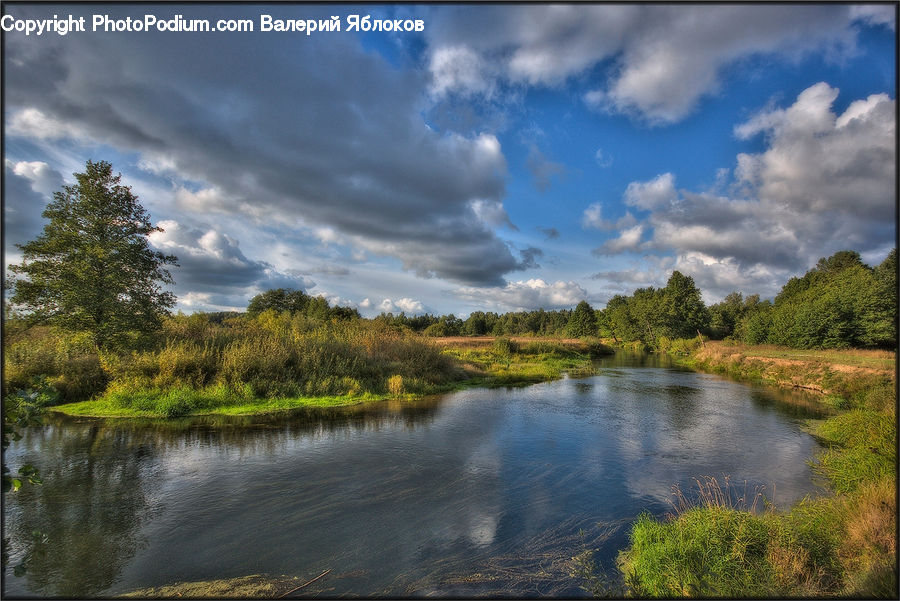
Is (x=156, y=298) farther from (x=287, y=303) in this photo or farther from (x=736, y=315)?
(x=736, y=315)

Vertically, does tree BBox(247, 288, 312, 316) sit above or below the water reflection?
above

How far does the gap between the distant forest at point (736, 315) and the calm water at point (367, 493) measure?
1246cm

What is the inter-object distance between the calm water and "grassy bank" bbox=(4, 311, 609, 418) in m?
2.25

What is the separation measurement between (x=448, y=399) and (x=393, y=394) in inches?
133

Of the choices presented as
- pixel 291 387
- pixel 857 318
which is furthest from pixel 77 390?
pixel 857 318

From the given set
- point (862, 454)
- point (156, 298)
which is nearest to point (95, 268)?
point (156, 298)

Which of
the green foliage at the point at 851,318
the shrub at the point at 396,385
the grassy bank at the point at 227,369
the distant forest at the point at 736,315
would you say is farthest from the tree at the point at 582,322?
the shrub at the point at 396,385

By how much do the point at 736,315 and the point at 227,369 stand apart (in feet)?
358

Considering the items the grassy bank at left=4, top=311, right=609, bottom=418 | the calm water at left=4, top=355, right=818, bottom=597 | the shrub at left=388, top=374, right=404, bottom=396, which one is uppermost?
the grassy bank at left=4, top=311, right=609, bottom=418

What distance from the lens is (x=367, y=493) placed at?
10195mm

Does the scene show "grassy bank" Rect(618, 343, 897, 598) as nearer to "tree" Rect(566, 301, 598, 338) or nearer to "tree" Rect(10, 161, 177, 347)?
"tree" Rect(10, 161, 177, 347)

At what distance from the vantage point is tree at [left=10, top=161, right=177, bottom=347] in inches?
761

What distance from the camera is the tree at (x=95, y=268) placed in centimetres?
1933

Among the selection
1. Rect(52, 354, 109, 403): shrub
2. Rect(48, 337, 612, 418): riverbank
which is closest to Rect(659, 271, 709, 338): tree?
Rect(48, 337, 612, 418): riverbank
